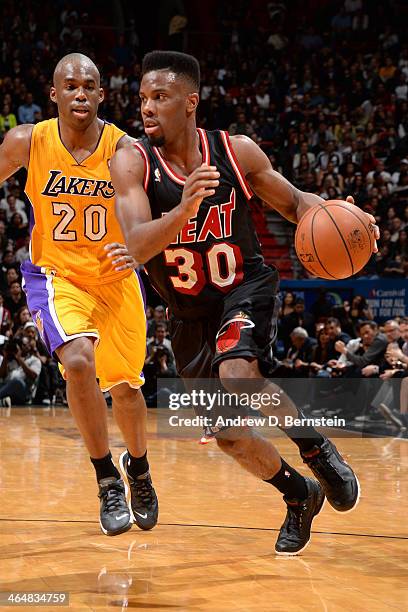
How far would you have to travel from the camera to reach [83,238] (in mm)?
4820

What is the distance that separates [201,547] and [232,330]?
129cm

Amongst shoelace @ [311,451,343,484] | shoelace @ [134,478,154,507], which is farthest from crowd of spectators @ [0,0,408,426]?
shoelace @ [311,451,343,484]

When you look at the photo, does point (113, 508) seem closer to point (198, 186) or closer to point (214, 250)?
point (214, 250)

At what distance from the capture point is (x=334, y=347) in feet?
37.0

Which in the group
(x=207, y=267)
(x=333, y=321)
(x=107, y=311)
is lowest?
(x=333, y=321)

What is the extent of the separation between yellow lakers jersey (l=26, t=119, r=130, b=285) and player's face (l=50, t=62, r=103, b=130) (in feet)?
0.56

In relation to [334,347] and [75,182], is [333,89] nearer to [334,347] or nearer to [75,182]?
[334,347]

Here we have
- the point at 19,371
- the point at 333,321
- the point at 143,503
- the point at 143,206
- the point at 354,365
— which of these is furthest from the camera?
the point at 19,371

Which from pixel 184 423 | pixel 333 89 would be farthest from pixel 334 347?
pixel 333 89

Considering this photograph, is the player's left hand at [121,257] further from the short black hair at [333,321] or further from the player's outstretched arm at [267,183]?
the short black hair at [333,321]

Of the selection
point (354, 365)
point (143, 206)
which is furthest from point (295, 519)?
point (354, 365)

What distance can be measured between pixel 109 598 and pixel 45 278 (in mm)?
1679

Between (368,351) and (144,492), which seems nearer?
(144,492)

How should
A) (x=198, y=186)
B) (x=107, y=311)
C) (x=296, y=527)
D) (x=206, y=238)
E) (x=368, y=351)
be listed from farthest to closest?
(x=368, y=351) → (x=107, y=311) → (x=296, y=527) → (x=206, y=238) → (x=198, y=186)
